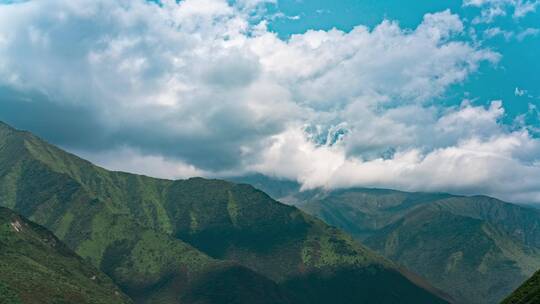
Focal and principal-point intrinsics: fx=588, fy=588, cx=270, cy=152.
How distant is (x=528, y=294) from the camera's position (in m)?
158

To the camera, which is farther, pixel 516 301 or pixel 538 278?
A: pixel 538 278

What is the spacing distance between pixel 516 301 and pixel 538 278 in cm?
2115

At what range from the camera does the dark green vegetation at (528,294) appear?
147 meters

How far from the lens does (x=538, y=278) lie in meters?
178

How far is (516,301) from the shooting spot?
161375 millimetres

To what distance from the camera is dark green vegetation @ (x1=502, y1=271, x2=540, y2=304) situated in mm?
146887
